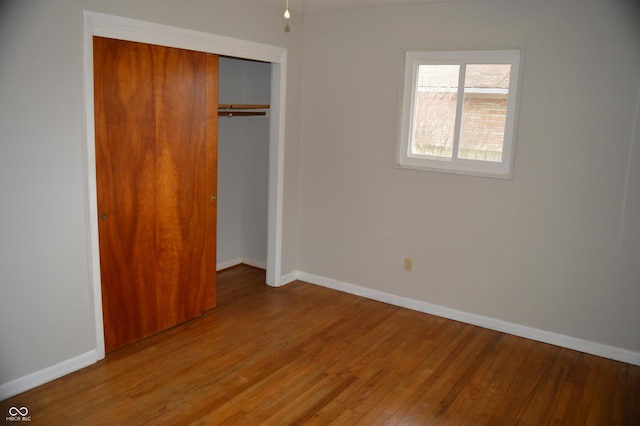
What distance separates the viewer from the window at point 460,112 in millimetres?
3818

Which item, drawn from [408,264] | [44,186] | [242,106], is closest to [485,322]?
[408,264]

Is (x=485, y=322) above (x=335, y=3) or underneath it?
underneath

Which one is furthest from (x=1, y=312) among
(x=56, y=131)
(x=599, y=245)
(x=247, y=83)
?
(x=599, y=245)

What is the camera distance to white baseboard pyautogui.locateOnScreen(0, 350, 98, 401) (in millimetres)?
2834

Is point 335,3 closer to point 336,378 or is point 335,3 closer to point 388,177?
point 388,177

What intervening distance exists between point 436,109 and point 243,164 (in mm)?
2073

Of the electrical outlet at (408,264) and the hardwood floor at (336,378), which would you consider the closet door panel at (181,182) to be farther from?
the electrical outlet at (408,264)

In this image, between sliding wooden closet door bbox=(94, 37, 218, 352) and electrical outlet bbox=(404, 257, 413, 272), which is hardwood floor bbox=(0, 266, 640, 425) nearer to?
sliding wooden closet door bbox=(94, 37, 218, 352)

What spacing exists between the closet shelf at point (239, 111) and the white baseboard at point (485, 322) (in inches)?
62.7

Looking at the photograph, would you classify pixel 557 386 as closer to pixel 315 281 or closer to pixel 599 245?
pixel 599 245

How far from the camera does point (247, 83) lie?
504cm

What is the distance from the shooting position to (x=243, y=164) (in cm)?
525

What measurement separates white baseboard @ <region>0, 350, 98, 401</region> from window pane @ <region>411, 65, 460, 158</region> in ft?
9.47

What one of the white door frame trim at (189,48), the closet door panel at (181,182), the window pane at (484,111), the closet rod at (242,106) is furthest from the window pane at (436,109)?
the closet door panel at (181,182)
